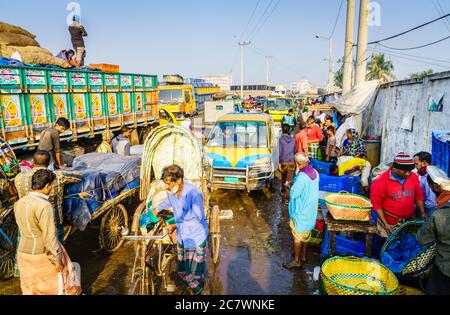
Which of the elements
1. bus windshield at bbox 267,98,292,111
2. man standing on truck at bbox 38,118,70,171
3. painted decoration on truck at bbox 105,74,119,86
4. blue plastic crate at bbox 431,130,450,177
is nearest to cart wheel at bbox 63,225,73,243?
man standing on truck at bbox 38,118,70,171

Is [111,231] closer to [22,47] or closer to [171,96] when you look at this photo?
[22,47]

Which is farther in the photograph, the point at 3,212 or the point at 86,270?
the point at 86,270

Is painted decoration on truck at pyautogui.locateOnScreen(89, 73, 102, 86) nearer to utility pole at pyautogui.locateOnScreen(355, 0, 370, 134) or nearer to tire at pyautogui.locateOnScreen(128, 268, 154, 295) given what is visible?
tire at pyautogui.locateOnScreen(128, 268, 154, 295)

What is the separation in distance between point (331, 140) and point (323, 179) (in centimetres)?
419

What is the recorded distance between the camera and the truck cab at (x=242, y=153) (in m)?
8.36

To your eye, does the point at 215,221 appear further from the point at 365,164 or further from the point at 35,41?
the point at 35,41

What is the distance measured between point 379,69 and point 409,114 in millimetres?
49713

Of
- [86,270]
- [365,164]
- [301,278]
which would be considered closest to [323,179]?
[365,164]

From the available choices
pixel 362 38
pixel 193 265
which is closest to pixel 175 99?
pixel 362 38

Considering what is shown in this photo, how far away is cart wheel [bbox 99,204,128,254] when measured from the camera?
5.56m

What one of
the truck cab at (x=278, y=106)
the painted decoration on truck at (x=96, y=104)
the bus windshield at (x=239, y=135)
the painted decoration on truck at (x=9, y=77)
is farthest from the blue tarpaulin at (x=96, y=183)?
the truck cab at (x=278, y=106)

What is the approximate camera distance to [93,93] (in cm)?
1073

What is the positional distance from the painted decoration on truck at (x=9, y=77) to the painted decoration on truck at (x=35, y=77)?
0.95 ft
